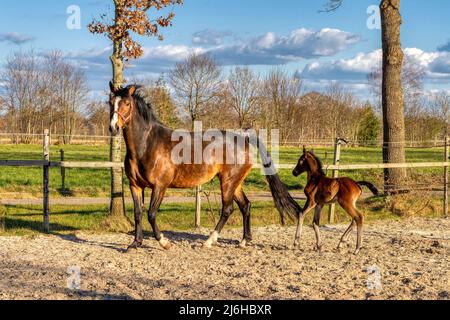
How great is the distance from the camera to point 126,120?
7.13 m

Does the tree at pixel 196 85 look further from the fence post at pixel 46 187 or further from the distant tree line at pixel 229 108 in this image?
the fence post at pixel 46 187

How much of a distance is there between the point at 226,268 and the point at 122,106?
2.67 metres

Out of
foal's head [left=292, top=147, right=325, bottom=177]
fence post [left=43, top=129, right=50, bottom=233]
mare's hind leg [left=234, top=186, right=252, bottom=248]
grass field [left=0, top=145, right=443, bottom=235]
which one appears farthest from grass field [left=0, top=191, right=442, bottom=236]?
foal's head [left=292, top=147, right=325, bottom=177]

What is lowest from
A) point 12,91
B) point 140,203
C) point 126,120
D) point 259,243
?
point 259,243

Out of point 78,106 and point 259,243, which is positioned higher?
point 78,106

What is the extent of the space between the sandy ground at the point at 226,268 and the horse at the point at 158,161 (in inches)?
25.1

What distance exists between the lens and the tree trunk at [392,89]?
12.9m

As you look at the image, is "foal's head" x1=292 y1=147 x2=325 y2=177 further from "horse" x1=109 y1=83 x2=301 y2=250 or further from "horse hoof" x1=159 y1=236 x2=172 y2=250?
"horse hoof" x1=159 y1=236 x2=172 y2=250

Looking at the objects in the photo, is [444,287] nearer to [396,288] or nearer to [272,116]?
[396,288]
